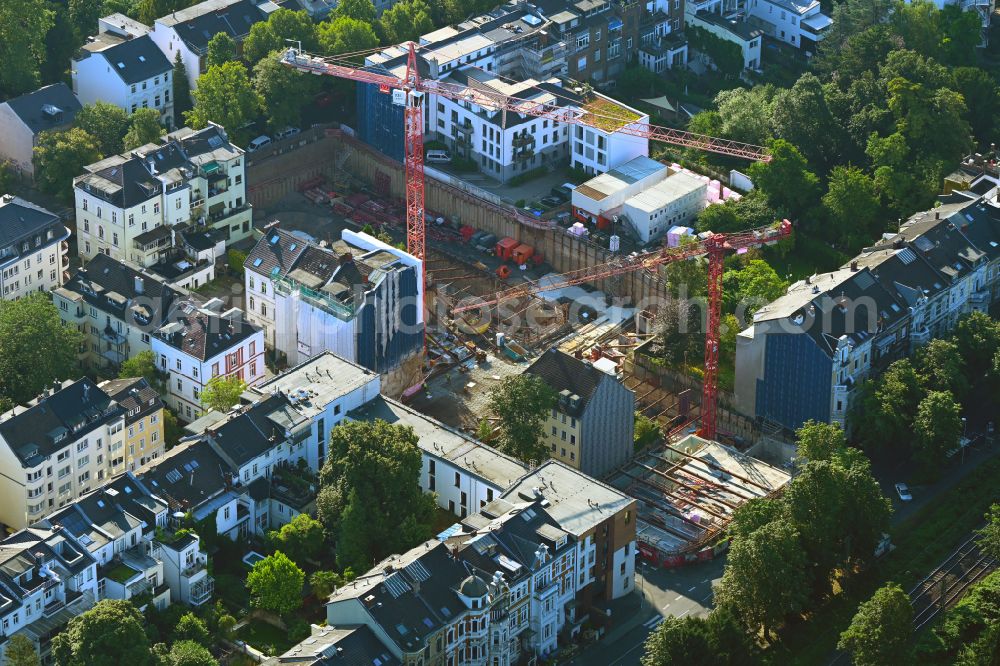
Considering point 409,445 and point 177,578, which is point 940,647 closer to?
point 409,445

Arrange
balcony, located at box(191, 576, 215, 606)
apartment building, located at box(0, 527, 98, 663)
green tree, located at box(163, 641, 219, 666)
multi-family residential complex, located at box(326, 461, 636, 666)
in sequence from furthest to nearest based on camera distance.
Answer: balcony, located at box(191, 576, 215, 606) < multi-family residential complex, located at box(326, 461, 636, 666) < apartment building, located at box(0, 527, 98, 663) < green tree, located at box(163, 641, 219, 666)

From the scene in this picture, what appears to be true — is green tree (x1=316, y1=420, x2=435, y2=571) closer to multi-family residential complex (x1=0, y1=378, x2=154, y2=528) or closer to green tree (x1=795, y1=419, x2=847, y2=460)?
multi-family residential complex (x1=0, y1=378, x2=154, y2=528)

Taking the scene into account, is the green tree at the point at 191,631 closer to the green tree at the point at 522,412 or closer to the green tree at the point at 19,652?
the green tree at the point at 19,652

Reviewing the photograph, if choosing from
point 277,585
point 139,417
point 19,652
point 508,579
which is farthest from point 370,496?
point 19,652

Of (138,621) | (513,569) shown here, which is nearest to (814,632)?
(513,569)

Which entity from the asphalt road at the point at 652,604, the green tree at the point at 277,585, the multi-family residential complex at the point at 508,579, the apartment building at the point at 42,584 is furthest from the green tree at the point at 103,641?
the asphalt road at the point at 652,604

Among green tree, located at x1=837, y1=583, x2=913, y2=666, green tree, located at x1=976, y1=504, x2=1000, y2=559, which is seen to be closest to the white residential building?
green tree, located at x1=837, y1=583, x2=913, y2=666
